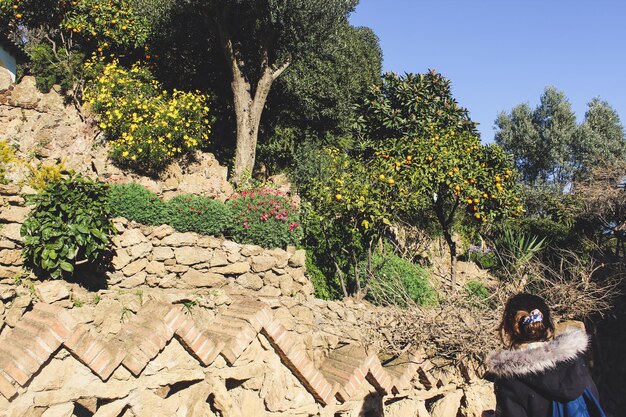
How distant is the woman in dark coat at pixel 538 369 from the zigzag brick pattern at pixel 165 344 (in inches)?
54.8

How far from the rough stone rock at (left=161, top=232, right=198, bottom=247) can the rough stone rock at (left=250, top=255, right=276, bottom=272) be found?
38.3 inches

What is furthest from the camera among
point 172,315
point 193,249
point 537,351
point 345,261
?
point 345,261

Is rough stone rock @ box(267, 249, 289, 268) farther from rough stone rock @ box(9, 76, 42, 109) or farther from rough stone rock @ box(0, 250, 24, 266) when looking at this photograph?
rough stone rock @ box(9, 76, 42, 109)

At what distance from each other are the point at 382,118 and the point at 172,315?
875cm

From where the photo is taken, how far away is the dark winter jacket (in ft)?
8.97

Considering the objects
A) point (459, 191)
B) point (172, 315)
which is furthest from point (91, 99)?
point (172, 315)

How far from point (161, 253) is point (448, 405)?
431cm

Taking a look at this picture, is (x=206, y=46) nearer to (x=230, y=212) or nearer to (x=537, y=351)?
(x=230, y=212)

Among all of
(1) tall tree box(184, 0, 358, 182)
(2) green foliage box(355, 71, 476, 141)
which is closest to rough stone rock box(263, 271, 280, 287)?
(1) tall tree box(184, 0, 358, 182)

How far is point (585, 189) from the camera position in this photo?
12719 mm

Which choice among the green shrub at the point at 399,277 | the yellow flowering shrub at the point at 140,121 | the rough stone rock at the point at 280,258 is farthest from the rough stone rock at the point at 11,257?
the green shrub at the point at 399,277

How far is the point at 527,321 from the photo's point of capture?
2.94 m

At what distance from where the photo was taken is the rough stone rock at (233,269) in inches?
286

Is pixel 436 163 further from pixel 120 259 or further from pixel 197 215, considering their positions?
pixel 120 259
